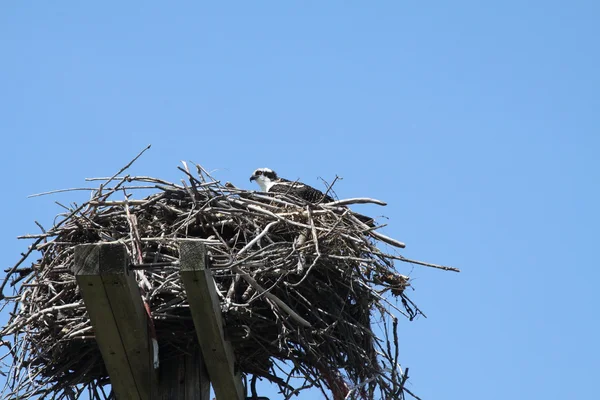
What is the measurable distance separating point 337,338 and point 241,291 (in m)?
0.65

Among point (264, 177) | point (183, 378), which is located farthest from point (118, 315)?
point (264, 177)

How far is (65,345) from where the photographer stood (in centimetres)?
474

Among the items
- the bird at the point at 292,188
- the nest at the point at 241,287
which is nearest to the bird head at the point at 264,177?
the bird at the point at 292,188

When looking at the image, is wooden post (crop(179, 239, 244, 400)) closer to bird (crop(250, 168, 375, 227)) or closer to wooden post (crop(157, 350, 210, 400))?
wooden post (crop(157, 350, 210, 400))

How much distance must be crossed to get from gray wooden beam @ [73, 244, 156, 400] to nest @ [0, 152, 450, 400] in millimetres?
489

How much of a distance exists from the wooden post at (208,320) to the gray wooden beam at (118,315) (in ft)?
0.79

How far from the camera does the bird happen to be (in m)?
6.23

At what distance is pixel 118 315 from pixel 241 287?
136cm

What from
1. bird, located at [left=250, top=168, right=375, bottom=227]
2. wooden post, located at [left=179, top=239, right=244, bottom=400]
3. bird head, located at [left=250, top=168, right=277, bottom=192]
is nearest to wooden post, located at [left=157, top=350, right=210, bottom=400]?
wooden post, located at [left=179, top=239, right=244, bottom=400]

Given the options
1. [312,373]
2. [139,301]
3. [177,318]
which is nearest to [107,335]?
[139,301]

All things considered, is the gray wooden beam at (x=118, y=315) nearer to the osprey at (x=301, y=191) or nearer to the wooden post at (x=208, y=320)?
the wooden post at (x=208, y=320)

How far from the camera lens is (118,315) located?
12.4ft

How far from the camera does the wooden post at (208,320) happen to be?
361 centimetres

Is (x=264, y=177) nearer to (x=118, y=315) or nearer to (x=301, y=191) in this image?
(x=301, y=191)
